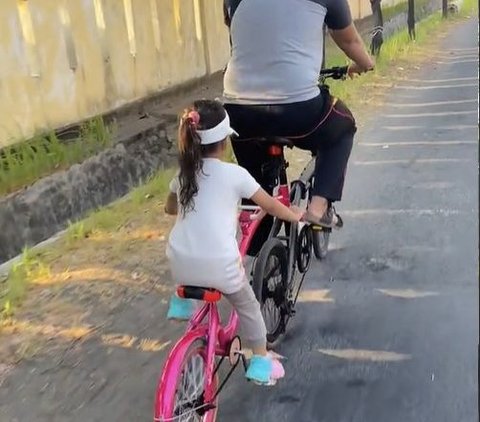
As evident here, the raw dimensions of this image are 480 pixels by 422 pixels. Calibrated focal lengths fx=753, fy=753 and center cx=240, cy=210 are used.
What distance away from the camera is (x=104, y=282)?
4.70 m

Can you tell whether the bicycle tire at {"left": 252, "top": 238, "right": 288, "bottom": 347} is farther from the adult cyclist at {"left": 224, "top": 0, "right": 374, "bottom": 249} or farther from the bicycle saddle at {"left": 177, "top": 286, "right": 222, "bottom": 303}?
the bicycle saddle at {"left": 177, "top": 286, "right": 222, "bottom": 303}

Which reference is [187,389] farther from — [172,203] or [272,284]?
[272,284]

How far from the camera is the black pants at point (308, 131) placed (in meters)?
3.56

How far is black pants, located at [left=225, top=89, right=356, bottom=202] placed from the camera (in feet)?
Answer: 11.7

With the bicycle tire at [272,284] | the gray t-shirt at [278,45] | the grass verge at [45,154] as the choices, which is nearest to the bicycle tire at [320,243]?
the bicycle tire at [272,284]

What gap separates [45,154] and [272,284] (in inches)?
110

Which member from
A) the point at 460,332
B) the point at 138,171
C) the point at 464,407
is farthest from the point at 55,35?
the point at 464,407

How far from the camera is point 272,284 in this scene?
3.63 meters

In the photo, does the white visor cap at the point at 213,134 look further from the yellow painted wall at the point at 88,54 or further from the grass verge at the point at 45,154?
the yellow painted wall at the point at 88,54

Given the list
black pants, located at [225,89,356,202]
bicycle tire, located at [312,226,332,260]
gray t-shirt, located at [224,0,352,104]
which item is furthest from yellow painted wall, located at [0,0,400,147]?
gray t-shirt, located at [224,0,352,104]

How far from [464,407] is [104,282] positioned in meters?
2.37

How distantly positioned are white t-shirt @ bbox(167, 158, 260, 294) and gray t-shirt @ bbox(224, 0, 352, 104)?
0.75 metres

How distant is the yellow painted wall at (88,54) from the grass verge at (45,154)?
153mm

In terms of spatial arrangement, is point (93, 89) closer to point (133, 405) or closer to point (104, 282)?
point (104, 282)
